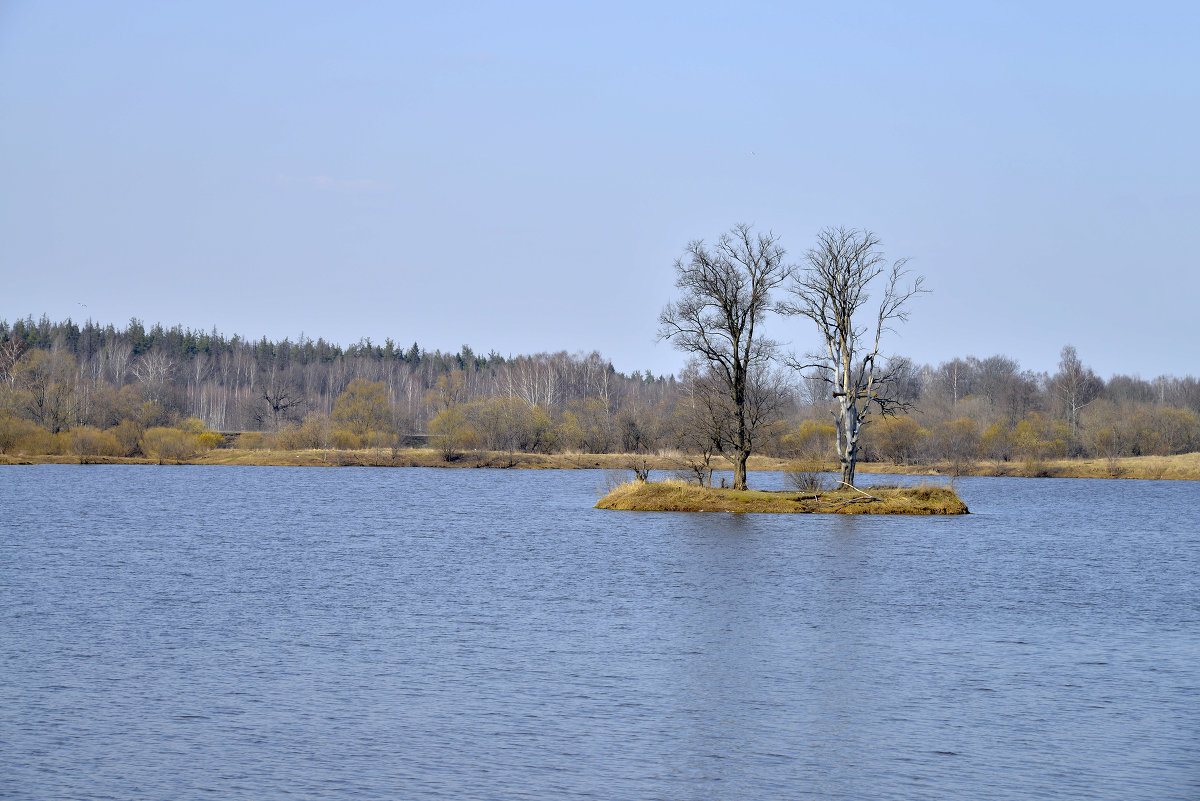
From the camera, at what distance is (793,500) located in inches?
1719

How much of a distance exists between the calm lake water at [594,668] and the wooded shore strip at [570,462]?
54.3 m

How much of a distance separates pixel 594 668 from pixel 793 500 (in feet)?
94.6

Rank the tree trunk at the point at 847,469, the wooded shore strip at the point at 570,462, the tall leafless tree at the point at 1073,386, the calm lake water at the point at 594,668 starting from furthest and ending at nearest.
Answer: the tall leafless tree at the point at 1073,386, the wooded shore strip at the point at 570,462, the tree trunk at the point at 847,469, the calm lake water at the point at 594,668

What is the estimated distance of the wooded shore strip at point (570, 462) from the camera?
8675 centimetres

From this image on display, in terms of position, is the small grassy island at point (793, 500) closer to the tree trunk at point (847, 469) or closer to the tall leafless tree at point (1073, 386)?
the tree trunk at point (847, 469)

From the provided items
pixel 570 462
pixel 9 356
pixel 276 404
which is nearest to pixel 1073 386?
pixel 570 462

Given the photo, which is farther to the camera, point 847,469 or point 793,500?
point 847,469

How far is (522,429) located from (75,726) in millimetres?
86992

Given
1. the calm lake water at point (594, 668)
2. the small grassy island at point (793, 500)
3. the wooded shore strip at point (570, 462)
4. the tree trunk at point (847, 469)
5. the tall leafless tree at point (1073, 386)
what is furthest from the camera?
the tall leafless tree at point (1073, 386)

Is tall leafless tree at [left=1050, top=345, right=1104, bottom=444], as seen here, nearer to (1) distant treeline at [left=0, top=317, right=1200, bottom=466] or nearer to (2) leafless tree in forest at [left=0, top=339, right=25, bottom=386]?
(1) distant treeline at [left=0, top=317, right=1200, bottom=466]

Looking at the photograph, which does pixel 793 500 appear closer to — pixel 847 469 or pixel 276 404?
pixel 847 469

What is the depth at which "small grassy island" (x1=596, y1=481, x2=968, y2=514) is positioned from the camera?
42812 mm

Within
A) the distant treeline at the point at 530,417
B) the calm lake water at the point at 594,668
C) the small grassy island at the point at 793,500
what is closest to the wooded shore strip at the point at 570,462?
the distant treeline at the point at 530,417

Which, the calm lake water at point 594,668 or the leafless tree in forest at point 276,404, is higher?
the leafless tree in forest at point 276,404
